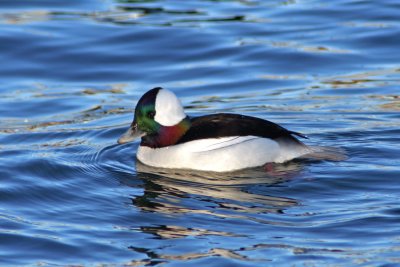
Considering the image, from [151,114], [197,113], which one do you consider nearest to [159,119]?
[151,114]

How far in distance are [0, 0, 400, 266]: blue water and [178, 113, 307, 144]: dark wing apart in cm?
39

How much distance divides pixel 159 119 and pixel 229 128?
0.82m

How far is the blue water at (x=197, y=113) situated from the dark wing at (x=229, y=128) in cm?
39

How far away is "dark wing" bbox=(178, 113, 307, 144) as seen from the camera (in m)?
11.1

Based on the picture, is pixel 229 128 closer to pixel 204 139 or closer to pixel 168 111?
pixel 204 139

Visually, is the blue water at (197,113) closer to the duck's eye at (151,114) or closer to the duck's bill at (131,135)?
the duck's bill at (131,135)

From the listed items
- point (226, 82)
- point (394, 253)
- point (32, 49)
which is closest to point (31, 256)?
point (394, 253)

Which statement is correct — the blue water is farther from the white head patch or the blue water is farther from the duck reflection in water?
the white head patch

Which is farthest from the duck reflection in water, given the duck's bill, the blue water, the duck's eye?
the duck's eye

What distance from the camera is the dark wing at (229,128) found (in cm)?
1113

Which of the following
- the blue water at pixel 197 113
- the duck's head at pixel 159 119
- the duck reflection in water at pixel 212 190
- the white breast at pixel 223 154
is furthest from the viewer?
the duck's head at pixel 159 119

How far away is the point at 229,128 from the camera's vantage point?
36.6 ft

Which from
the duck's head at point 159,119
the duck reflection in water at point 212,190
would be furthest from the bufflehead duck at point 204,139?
the duck reflection in water at point 212,190

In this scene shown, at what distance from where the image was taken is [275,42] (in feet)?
55.1
